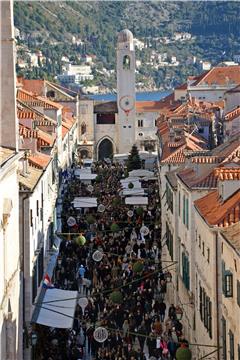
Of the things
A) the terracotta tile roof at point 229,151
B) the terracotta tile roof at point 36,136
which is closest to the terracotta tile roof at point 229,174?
the terracotta tile roof at point 229,151

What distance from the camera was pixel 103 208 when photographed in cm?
5775

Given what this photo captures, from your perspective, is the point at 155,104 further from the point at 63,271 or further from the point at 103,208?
the point at 63,271

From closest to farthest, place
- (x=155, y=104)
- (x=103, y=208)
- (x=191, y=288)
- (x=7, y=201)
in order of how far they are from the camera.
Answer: (x=7, y=201)
(x=191, y=288)
(x=103, y=208)
(x=155, y=104)

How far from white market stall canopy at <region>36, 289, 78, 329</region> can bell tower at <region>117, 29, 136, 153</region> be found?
90.8 metres

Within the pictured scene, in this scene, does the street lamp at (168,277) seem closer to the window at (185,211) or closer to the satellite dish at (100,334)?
the window at (185,211)

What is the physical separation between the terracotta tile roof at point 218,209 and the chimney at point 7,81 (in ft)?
18.3

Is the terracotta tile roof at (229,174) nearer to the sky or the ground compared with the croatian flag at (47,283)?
nearer to the sky

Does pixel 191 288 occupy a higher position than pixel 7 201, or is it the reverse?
pixel 7 201

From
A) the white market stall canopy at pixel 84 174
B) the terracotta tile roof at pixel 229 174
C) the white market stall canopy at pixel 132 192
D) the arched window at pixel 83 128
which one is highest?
the terracotta tile roof at pixel 229 174

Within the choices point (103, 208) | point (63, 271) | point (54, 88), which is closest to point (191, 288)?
point (63, 271)

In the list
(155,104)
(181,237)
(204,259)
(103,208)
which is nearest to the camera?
(204,259)

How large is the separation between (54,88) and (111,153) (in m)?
11.7

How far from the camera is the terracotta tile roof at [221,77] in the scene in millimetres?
125625

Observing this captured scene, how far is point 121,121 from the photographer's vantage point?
127 m
